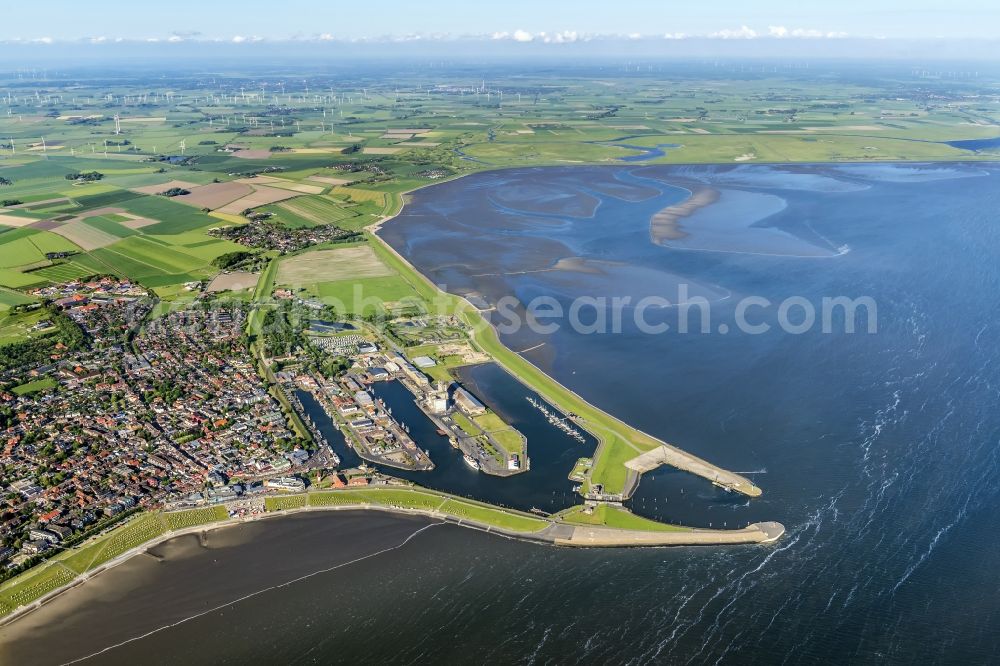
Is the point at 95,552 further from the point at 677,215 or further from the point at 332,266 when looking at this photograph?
the point at 677,215

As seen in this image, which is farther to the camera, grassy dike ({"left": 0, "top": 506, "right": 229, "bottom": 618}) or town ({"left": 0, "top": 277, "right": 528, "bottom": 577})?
town ({"left": 0, "top": 277, "right": 528, "bottom": 577})

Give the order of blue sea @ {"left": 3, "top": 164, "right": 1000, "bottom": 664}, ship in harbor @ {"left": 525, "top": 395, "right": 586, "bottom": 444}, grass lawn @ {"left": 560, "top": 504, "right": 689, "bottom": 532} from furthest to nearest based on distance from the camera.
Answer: ship in harbor @ {"left": 525, "top": 395, "right": 586, "bottom": 444} < grass lawn @ {"left": 560, "top": 504, "right": 689, "bottom": 532} < blue sea @ {"left": 3, "top": 164, "right": 1000, "bottom": 664}

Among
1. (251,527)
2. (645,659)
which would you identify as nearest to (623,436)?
(645,659)

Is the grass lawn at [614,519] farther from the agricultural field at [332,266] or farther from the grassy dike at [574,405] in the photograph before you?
the agricultural field at [332,266]

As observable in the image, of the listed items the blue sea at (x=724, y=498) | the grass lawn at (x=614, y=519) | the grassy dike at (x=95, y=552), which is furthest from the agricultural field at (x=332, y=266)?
the grass lawn at (x=614, y=519)

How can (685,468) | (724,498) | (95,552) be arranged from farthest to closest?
1. (685,468)
2. (724,498)
3. (95,552)

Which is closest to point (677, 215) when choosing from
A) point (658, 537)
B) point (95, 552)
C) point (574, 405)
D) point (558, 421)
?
point (574, 405)

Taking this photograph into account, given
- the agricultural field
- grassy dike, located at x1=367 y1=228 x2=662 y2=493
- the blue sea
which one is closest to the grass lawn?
the blue sea

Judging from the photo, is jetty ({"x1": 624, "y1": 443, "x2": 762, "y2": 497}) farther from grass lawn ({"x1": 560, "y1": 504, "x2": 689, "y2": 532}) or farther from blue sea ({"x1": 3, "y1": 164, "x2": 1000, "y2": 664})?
grass lawn ({"x1": 560, "y1": 504, "x2": 689, "y2": 532})

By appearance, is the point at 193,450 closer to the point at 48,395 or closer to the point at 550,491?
the point at 48,395

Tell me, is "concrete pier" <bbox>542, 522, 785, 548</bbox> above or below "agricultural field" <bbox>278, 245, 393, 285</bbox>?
below

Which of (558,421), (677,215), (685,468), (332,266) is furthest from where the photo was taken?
(677,215)
